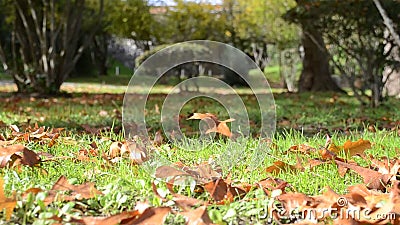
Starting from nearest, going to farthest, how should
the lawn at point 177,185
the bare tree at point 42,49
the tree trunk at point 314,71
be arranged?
the lawn at point 177,185 → the bare tree at point 42,49 → the tree trunk at point 314,71

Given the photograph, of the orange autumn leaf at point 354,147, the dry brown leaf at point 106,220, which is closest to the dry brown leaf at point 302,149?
the orange autumn leaf at point 354,147

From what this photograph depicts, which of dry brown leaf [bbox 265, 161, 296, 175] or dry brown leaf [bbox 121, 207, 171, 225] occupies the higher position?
dry brown leaf [bbox 121, 207, 171, 225]

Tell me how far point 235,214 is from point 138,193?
36 cm

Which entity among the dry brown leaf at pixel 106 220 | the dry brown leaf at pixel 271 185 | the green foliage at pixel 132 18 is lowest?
the dry brown leaf at pixel 271 185

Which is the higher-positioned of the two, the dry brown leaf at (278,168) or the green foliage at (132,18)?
the green foliage at (132,18)

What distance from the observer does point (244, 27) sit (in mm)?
20234

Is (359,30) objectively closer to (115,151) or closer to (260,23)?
(115,151)

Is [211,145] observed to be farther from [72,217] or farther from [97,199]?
[72,217]

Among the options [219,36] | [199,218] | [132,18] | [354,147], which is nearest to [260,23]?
[219,36]

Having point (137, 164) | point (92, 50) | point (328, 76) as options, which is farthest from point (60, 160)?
point (92, 50)

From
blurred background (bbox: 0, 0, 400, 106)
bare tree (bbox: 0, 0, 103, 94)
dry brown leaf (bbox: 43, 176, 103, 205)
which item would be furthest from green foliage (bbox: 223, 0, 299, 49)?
dry brown leaf (bbox: 43, 176, 103, 205)

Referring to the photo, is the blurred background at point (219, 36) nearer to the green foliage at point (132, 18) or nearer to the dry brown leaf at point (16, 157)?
the green foliage at point (132, 18)

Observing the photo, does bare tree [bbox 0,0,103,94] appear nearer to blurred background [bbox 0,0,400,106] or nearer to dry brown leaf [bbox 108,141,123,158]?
blurred background [bbox 0,0,400,106]

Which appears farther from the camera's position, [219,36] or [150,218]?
[219,36]
